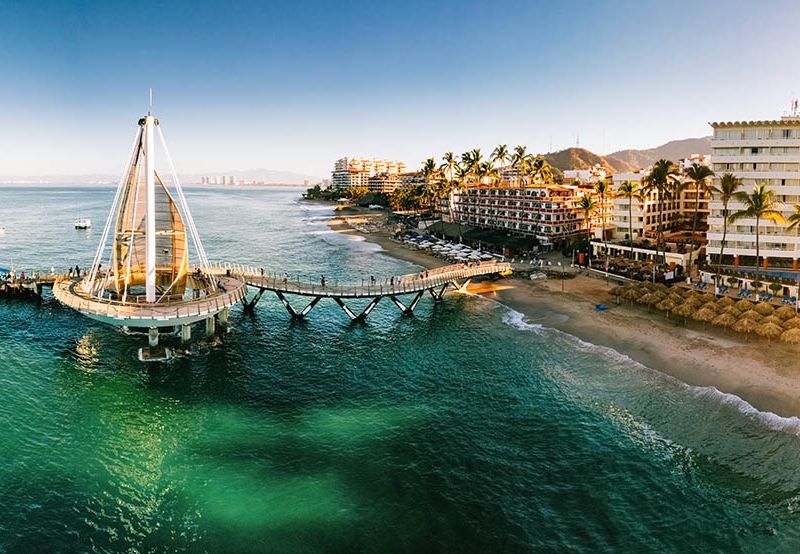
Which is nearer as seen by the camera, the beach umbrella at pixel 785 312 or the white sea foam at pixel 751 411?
the white sea foam at pixel 751 411

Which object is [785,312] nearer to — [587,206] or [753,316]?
[753,316]

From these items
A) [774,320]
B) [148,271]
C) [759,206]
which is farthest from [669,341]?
[148,271]

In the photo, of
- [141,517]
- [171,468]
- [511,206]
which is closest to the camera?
[141,517]

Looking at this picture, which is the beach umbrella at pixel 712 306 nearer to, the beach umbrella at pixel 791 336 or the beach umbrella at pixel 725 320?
the beach umbrella at pixel 725 320

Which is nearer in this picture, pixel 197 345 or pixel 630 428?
pixel 630 428

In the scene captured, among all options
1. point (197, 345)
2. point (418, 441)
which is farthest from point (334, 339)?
point (418, 441)

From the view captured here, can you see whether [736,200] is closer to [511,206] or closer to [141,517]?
[511,206]

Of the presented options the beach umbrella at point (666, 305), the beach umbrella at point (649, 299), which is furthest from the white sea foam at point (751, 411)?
the beach umbrella at point (649, 299)

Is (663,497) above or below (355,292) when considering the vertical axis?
below
